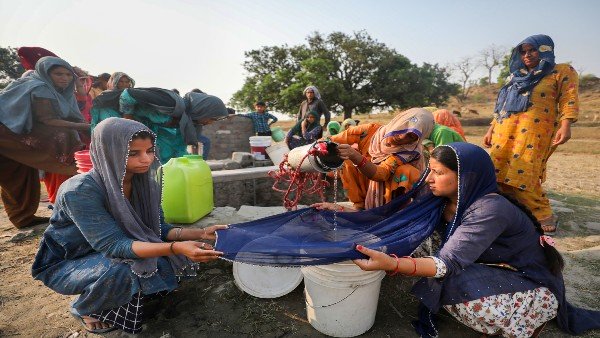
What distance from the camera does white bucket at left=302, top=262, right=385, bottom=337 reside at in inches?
72.2

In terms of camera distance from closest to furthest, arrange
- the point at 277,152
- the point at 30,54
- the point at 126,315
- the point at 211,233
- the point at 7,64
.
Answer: the point at 126,315 → the point at 211,233 → the point at 30,54 → the point at 277,152 → the point at 7,64

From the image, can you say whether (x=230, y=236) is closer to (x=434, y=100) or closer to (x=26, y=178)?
(x=26, y=178)

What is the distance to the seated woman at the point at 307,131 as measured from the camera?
23.2ft

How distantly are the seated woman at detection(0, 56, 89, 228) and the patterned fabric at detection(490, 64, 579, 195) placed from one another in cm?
519

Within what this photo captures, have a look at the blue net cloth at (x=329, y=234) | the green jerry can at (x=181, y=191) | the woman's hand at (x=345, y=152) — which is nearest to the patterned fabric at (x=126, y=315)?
the blue net cloth at (x=329, y=234)

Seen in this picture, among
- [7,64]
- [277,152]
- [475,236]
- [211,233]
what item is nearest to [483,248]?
[475,236]

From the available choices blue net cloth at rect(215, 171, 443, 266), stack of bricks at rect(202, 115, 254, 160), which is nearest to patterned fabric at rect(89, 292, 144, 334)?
blue net cloth at rect(215, 171, 443, 266)

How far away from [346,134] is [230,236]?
1.79 meters

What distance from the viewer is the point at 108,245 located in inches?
71.7

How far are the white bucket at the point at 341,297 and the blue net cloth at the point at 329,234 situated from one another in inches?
6.6

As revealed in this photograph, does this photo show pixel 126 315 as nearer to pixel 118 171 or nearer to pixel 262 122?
pixel 118 171

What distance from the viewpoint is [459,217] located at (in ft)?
6.37

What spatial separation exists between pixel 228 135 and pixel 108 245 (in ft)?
27.3

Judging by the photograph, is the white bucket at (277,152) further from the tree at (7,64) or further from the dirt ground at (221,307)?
the tree at (7,64)
